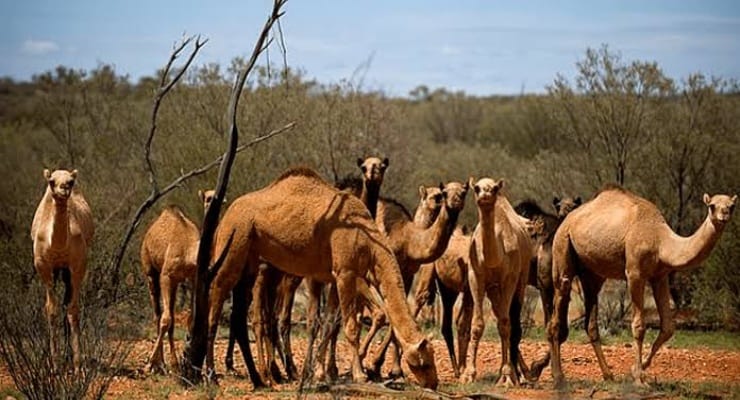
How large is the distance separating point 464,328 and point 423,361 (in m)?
3.77

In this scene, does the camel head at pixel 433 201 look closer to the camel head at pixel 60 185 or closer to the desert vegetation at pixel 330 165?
the desert vegetation at pixel 330 165

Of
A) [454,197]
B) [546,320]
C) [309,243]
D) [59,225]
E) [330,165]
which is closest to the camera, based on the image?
[309,243]

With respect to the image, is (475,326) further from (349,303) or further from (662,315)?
(662,315)

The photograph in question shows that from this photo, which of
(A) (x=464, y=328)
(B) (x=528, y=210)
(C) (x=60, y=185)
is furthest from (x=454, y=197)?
A: (B) (x=528, y=210)

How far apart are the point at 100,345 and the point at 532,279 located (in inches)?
333

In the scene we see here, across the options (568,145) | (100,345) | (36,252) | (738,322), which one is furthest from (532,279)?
(568,145)

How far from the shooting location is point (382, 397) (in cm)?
1151

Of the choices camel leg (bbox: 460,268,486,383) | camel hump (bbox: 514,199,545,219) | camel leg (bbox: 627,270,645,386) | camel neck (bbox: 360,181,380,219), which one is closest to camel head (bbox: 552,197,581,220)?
camel hump (bbox: 514,199,545,219)

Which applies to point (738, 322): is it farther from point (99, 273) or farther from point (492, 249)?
point (99, 273)

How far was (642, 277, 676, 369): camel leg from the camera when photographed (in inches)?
523

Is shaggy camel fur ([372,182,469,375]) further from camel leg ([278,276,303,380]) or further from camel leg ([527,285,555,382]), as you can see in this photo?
camel leg ([527,285,555,382])

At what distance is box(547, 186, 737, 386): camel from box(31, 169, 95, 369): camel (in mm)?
5449

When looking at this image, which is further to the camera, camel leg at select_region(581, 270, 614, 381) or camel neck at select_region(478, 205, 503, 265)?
camel leg at select_region(581, 270, 614, 381)

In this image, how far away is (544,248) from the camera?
1628 cm
